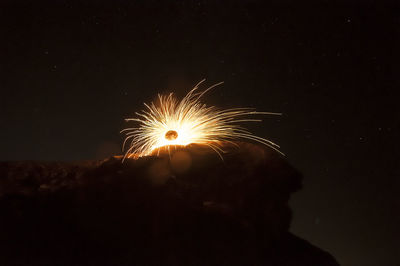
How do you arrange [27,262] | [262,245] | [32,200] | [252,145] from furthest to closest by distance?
1. [252,145]
2. [262,245]
3. [32,200]
4. [27,262]

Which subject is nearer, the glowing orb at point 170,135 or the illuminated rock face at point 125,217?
the illuminated rock face at point 125,217

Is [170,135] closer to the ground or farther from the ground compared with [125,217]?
farther from the ground

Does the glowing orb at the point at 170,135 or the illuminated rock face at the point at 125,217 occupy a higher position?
the glowing orb at the point at 170,135

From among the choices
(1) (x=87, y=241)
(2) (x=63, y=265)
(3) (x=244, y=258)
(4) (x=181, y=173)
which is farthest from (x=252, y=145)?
(2) (x=63, y=265)

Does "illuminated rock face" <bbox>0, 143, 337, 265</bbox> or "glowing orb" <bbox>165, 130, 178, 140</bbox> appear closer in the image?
"illuminated rock face" <bbox>0, 143, 337, 265</bbox>

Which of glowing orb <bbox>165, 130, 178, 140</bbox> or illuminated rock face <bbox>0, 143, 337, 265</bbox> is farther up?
glowing orb <bbox>165, 130, 178, 140</bbox>

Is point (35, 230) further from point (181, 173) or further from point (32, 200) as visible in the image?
point (181, 173)

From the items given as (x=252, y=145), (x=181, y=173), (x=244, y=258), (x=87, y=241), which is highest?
(x=252, y=145)

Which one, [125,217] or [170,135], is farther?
[170,135]
